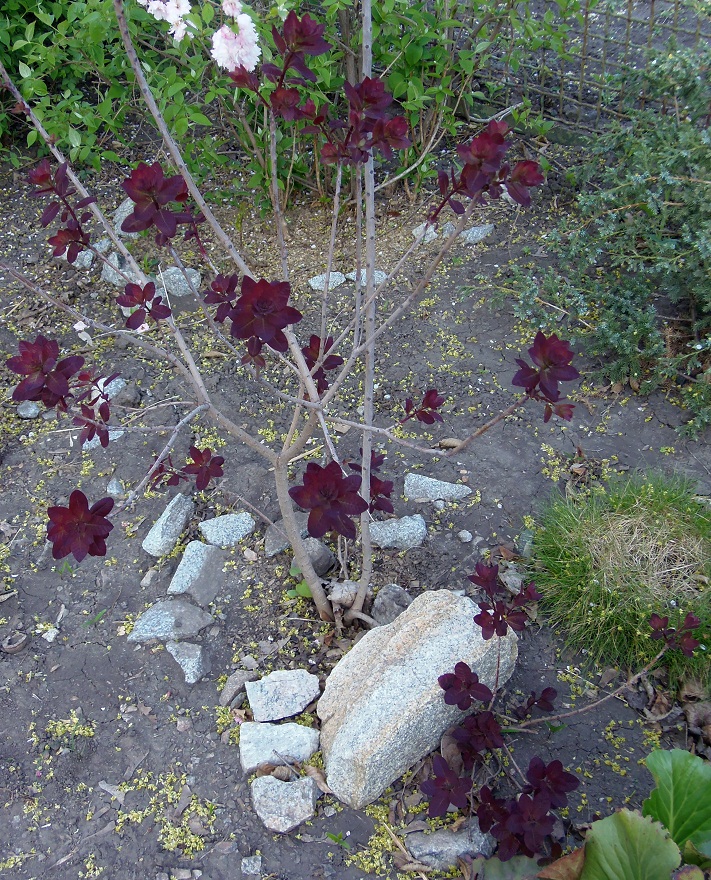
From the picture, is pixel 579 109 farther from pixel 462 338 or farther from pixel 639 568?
pixel 639 568

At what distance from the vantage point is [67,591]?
2.59 metres

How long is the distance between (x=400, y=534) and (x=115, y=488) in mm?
1143

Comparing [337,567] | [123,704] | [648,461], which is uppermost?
[123,704]

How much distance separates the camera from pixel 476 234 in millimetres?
3867

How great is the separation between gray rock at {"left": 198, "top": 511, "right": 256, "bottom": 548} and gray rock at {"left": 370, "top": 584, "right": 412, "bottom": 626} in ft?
1.95

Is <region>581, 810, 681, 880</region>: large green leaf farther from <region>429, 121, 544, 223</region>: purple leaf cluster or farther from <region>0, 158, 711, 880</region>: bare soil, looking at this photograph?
<region>429, 121, 544, 223</region>: purple leaf cluster

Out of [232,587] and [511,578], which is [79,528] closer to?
[232,587]

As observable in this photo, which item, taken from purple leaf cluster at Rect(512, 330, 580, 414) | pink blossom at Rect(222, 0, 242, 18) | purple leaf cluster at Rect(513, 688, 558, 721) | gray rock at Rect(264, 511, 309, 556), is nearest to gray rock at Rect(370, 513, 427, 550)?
gray rock at Rect(264, 511, 309, 556)

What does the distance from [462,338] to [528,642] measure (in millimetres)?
1570

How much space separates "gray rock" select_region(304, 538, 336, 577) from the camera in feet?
8.46

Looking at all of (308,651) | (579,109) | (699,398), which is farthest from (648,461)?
(579,109)

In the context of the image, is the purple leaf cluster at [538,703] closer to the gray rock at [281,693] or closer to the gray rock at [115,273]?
the gray rock at [281,693]

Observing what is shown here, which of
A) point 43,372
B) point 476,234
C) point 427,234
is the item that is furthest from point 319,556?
point 476,234

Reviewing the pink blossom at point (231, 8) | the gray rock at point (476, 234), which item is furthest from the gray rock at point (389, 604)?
the gray rock at point (476, 234)
